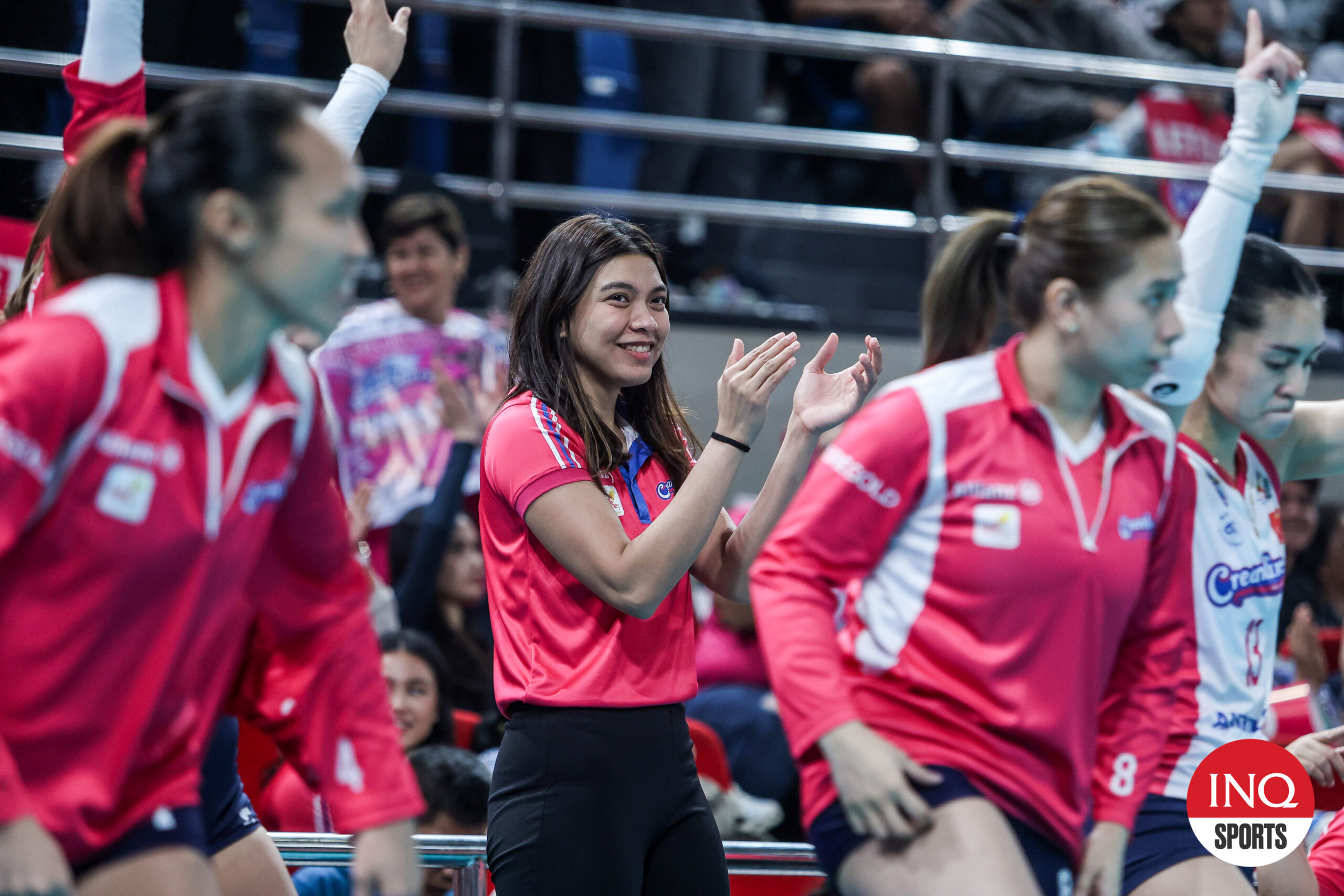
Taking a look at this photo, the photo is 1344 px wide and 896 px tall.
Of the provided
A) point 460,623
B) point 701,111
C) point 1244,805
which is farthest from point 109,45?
point 701,111

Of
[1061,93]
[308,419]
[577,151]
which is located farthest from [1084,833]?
[1061,93]

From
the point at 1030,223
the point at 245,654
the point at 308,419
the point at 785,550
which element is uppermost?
the point at 1030,223

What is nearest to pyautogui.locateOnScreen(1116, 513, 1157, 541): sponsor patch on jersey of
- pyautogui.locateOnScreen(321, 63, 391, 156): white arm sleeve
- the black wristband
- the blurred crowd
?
the black wristband

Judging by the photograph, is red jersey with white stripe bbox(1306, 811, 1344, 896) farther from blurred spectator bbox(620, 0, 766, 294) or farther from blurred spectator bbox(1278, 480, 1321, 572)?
blurred spectator bbox(620, 0, 766, 294)

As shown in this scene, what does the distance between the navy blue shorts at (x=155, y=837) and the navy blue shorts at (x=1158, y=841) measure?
61.9 inches

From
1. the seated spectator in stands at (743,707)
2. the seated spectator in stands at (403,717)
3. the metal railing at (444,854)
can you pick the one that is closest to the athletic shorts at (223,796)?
the metal railing at (444,854)

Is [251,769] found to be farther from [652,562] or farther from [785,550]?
[785,550]

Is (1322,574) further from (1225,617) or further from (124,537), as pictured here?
(124,537)

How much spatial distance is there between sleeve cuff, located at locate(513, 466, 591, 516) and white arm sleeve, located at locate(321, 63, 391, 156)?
2.69 ft

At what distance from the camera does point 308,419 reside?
1956mm

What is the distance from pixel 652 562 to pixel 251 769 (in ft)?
7.38

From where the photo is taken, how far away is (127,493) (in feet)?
5.61

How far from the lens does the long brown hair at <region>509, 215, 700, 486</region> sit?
2.76 meters

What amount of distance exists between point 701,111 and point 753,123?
37 cm
